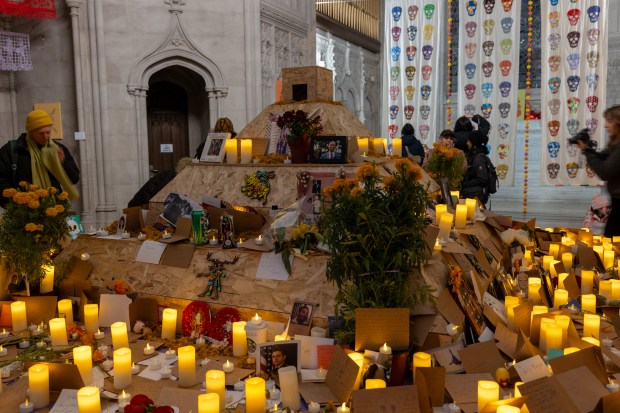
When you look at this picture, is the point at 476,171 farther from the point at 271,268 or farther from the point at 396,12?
the point at 396,12

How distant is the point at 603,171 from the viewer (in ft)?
11.9

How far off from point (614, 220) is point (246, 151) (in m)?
3.04

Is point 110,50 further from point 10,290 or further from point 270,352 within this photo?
point 270,352

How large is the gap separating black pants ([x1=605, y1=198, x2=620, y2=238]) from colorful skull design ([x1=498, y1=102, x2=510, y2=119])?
22.9 feet

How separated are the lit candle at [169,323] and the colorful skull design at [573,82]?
9261mm

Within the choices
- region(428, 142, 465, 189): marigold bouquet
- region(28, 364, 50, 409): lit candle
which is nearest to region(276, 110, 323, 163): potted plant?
region(428, 142, 465, 189): marigold bouquet

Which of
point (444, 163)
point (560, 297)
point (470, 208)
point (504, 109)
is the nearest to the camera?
point (560, 297)

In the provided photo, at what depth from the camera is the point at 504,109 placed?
1048 cm

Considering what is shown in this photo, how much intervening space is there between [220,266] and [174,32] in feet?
20.3

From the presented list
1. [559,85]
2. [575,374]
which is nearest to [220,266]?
[575,374]

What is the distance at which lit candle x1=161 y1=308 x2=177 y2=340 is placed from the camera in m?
3.36

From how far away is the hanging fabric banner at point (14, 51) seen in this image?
25.9 ft

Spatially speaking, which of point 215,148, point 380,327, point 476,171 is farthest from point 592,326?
point 215,148

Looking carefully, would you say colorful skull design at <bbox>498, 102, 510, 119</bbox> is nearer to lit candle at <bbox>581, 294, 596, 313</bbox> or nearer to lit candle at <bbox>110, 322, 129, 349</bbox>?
lit candle at <bbox>581, 294, 596, 313</bbox>
